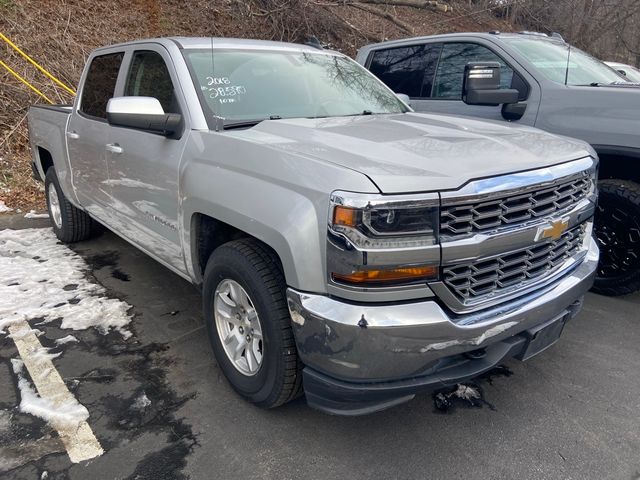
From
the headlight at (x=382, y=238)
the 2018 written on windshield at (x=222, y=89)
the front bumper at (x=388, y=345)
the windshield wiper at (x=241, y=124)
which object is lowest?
the front bumper at (x=388, y=345)

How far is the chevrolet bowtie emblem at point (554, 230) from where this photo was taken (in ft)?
7.97

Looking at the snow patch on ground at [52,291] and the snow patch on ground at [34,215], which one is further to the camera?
the snow patch on ground at [34,215]

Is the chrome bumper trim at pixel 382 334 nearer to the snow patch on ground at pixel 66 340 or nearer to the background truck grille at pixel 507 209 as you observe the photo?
the background truck grille at pixel 507 209

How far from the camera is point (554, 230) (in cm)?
250

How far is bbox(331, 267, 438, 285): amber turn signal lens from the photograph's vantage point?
2.09 meters

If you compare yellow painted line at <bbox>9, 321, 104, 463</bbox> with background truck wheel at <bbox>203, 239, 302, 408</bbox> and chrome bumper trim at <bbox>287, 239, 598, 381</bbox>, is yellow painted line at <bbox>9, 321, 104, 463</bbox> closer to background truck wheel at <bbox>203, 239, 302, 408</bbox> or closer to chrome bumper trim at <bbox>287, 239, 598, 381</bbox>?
background truck wheel at <bbox>203, 239, 302, 408</bbox>

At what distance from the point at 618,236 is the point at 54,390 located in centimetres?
405

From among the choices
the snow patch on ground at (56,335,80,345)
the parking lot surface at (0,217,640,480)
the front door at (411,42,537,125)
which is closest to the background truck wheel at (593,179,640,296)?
the parking lot surface at (0,217,640,480)

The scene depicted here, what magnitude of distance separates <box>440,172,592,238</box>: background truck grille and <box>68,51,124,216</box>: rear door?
9.30 ft

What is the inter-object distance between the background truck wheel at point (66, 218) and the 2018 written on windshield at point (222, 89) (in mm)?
2799

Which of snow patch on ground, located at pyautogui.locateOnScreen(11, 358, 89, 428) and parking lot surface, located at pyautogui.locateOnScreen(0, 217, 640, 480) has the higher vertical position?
snow patch on ground, located at pyautogui.locateOnScreen(11, 358, 89, 428)

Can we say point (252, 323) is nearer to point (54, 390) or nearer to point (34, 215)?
point (54, 390)

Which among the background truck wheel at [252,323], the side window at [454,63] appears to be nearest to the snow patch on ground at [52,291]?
the background truck wheel at [252,323]

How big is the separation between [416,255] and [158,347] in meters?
A: 2.11
